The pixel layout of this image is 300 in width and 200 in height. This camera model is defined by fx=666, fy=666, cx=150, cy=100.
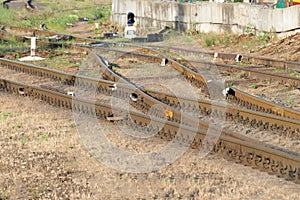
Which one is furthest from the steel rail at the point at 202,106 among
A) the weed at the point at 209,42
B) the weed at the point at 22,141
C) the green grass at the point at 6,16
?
the green grass at the point at 6,16

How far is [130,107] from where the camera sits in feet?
37.1

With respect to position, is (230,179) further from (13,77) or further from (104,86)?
(13,77)

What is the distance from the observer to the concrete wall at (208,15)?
74.7 feet

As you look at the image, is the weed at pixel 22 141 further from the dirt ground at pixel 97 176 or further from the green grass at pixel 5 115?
the green grass at pixel 5 115

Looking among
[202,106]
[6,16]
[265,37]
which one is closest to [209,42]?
[265,37]

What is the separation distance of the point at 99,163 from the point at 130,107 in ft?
11.3

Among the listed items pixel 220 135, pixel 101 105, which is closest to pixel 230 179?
pixel 220 135

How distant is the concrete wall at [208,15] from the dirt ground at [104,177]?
14.4 meters

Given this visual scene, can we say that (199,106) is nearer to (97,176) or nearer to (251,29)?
(97,176)

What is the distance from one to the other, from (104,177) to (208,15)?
20.2 meters

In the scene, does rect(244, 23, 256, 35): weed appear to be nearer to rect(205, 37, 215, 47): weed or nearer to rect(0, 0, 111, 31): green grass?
rect(205, 37, 215, 47): weed

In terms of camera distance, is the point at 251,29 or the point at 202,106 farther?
the point at 251,29

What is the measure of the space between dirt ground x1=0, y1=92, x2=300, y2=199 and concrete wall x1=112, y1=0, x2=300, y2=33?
1444cm

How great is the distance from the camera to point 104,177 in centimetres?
735
